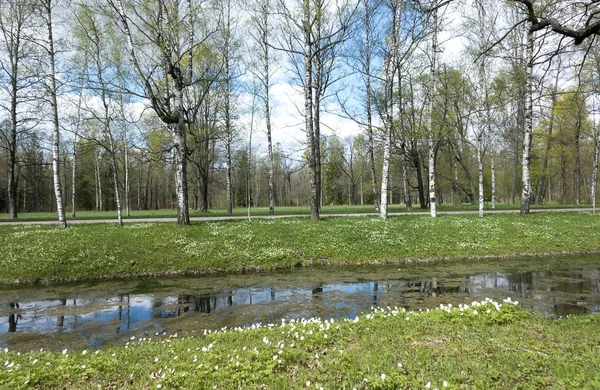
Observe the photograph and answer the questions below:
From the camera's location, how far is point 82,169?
60.5m

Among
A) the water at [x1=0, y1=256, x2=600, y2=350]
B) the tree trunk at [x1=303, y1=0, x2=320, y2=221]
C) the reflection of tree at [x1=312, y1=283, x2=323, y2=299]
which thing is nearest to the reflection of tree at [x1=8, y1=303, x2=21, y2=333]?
the water at [x1=0, y1=256, x2=600, y2=350]

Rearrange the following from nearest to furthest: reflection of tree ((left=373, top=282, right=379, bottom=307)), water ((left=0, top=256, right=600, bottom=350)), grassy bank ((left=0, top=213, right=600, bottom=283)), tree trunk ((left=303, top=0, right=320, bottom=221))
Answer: water ((left=0, top=256, right=600, bottom=350))
reflection of tree ((left=373, top=282, right=379, bottom=307))
grassy bank ((left=0, top=213, right=600, bottom=283))
tree trunk ((left=303, top=0, right=320, bottom=221))

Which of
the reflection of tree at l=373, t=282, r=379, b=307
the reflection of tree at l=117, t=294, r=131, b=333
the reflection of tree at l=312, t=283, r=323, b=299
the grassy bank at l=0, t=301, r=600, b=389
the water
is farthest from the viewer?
the reflection of tree at l=312, t=283, r=323, b=299

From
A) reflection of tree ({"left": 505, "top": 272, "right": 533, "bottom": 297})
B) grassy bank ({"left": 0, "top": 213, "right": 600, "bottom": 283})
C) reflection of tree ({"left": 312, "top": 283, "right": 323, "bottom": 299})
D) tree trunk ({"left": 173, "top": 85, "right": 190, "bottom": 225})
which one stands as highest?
tree trunk ({"left": 173, "top": 85, "right": 190, "bottom": 225})

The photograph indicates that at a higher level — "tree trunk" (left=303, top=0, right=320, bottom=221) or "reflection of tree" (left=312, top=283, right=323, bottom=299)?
"tree trunk" (left=303, top=0, right=320, bottom=221)

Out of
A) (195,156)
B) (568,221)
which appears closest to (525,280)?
(568,221)

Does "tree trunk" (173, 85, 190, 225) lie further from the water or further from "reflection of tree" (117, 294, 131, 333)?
"reflection of tree" (117, 294, 131, 333)

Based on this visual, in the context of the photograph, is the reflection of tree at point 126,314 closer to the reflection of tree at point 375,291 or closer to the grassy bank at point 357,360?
the grassy bank at point 357,360

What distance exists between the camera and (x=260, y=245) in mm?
16781

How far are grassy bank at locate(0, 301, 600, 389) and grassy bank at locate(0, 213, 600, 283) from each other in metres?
9.34

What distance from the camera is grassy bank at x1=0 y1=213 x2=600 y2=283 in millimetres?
14492

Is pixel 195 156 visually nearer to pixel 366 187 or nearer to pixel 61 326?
pixel 61 326

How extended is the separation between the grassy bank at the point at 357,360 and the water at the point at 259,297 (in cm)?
266

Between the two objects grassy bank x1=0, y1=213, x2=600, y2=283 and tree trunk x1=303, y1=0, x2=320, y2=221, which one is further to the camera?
tree trunk x1=303, y1=0, x2=320, y2=221
